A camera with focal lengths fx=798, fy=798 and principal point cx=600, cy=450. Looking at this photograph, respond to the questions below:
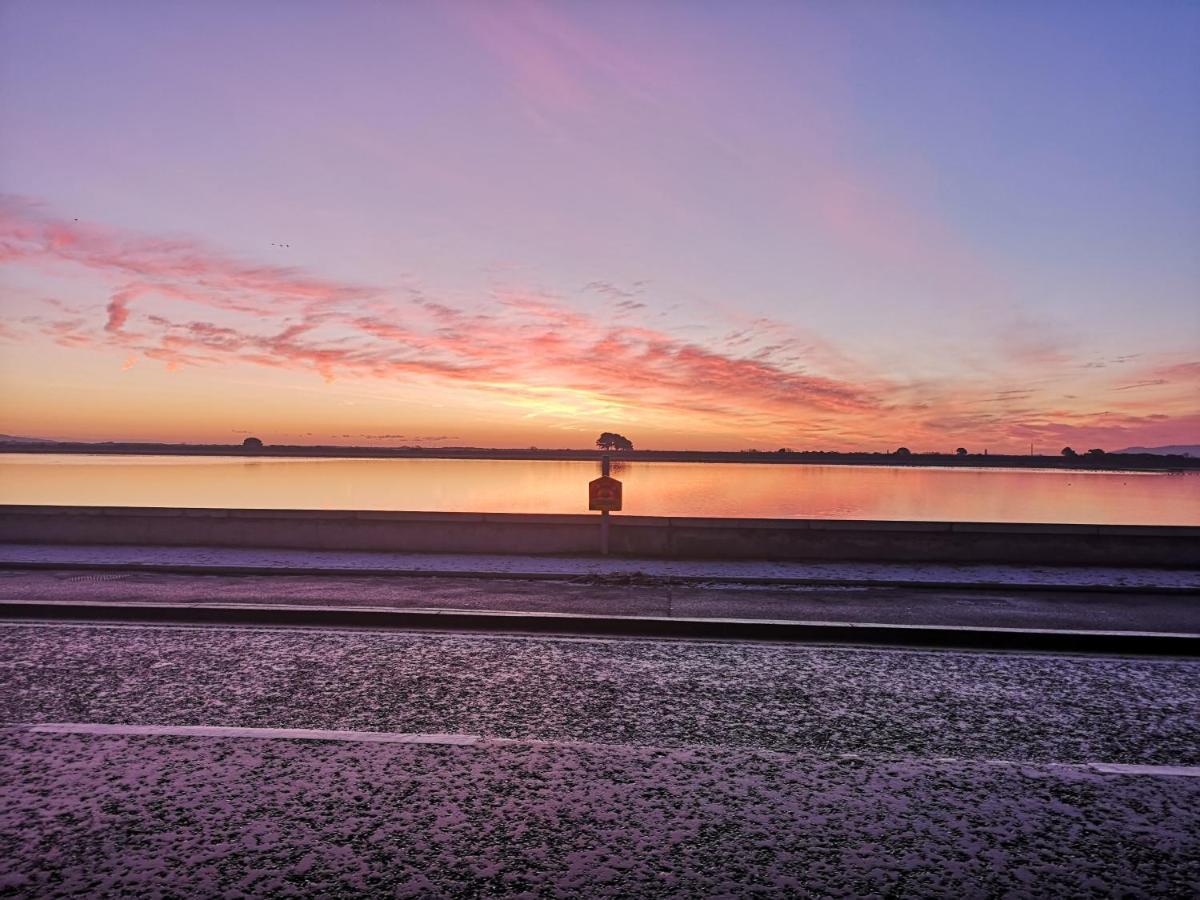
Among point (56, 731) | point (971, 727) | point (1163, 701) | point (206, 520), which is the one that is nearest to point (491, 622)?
point (56, 731)

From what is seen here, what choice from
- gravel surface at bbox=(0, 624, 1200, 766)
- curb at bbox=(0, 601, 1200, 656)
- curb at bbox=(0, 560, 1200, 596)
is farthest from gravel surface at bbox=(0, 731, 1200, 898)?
curb at bbox=(0, 560, 1200, 596)

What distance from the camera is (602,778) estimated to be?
4.27 meters

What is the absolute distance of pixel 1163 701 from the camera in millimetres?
5871

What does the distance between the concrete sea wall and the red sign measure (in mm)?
443

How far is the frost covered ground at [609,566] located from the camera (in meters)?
11.5

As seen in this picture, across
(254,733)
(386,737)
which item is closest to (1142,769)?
(386,737)

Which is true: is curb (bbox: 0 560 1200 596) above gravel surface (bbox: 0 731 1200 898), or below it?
above

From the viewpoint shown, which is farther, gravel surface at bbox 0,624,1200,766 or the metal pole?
the metal pole

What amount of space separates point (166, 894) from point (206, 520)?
12715 millimetres

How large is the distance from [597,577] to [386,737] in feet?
21.4

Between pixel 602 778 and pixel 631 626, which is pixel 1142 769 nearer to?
pixel 602 778

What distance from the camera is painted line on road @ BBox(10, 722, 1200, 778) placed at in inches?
180

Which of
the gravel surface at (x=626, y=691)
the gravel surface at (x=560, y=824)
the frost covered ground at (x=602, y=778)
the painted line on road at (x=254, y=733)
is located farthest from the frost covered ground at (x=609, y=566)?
the gravel surface at (x=560, y=824)

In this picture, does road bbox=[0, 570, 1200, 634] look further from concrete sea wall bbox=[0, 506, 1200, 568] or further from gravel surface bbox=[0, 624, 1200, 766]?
concrete sea wall bbox=[0, 506, 1200, 568]
